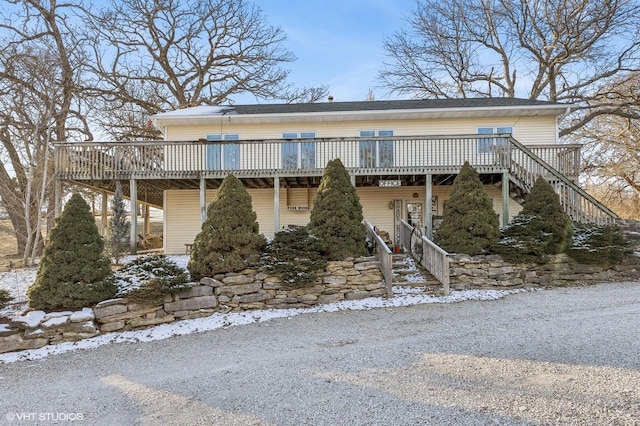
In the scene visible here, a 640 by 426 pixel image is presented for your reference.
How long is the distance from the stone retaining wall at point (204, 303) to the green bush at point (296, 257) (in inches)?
7.1

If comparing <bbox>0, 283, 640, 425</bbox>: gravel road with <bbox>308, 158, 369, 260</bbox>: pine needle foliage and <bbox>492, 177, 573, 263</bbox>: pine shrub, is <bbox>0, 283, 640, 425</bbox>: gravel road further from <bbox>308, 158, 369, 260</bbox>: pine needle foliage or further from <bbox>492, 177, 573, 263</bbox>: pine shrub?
<bbox>492, 177, 573, 263</bbox>: pine shrub

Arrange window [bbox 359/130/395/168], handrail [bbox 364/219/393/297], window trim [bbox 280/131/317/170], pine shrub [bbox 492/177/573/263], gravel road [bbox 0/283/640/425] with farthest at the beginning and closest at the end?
window trim [bbox 280/131/317/170], window [bbox 359/130/395/168], pine shrub [bbox 492/177/573/263], handrail [bbox 364/219/393/297], gravel road [bbox 0/283/640/425]

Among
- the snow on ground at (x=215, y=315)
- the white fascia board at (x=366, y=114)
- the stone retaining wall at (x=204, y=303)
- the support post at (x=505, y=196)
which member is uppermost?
the white fascia board at (x=366, y=114)

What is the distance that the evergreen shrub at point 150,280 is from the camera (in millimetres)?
5875

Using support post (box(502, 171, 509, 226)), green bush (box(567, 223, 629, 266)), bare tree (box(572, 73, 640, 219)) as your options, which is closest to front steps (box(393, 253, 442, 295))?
green bush (box(567, 223, 629, 266))

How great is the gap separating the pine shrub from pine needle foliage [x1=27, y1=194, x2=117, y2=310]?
26.1 ft

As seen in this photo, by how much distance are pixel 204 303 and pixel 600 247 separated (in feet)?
28.7

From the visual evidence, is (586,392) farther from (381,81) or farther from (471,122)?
(381,81)

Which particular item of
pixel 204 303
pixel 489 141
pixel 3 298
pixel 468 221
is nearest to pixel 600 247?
pixel 468 221

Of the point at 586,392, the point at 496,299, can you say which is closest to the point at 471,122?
the point at 496,299

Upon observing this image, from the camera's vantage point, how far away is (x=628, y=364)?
400 cm

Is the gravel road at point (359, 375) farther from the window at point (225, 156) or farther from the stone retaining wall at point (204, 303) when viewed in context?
the window at point (225, 156)

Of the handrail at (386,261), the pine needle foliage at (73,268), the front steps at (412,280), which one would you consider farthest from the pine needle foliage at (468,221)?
the pine needle foliage at (73,268)

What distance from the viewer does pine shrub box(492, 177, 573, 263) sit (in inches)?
320
